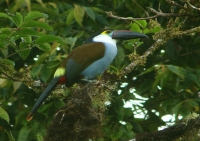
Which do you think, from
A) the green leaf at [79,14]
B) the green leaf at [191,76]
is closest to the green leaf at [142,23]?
the green leaf at [191,76]

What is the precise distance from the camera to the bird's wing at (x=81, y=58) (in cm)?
429

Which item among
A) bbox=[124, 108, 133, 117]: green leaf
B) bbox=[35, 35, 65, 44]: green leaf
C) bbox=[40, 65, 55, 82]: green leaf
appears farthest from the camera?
bbox=[124, 108, 133, 117]: green leaf

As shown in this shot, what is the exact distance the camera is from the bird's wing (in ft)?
14.1

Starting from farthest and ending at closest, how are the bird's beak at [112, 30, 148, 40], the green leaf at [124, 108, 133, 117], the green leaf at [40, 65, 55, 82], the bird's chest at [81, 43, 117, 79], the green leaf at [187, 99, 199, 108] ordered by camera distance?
1. the green leaf at [124, 108, 133, 117]
2. the green leaf at [187, 99, 199, 108]
3. the green leaf at [40, 65, 55, 82]
4. the bird's chest at [81, 43, 117, 79]
5. the bird's beak at [112, 30, 148, 40]

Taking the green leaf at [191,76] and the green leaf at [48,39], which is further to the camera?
the green leaf at [191,76]

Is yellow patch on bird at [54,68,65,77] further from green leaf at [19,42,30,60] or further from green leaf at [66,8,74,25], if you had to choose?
green leaf at [66,8,74,25]

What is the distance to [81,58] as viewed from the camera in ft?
14.5

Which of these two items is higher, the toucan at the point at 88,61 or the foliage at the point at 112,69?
the toucan at the point at 88,61

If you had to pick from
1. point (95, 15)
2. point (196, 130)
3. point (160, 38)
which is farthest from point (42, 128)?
point (196, 130)

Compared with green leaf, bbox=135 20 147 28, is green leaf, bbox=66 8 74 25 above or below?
below

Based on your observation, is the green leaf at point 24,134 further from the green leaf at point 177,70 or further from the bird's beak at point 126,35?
the green leaf at point 177,70

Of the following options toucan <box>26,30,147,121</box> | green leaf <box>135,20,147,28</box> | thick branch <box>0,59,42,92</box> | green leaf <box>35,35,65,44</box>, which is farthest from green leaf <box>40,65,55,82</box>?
green leaf <box>35,35,65,44</box>

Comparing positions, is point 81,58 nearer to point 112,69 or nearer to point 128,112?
point 112,69

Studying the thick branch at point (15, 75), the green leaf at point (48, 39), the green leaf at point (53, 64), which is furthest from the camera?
the green leaf at point (53, 64)
